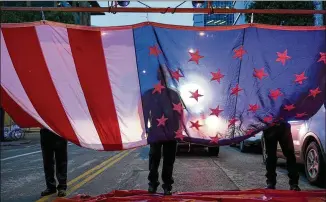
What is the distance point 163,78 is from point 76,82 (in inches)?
42.2

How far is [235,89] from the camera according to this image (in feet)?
16.3

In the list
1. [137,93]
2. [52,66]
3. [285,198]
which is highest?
[52,66]

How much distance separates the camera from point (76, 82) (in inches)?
191

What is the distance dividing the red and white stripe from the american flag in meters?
0.01

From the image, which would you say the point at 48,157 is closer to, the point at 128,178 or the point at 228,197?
the point at 128,178

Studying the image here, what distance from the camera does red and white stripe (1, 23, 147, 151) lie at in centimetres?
475

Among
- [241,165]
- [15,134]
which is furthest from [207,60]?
[15,134]

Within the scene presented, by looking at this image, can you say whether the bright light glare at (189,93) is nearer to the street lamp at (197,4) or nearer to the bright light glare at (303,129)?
the street lamp at (197,4)

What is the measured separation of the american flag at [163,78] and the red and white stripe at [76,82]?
0.01 meters

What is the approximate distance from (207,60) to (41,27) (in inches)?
81.8

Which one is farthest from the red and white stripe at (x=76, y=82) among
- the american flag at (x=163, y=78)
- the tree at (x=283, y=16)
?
the tree at (x=283, y=16)

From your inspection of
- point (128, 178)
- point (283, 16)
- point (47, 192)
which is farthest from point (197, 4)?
point (283, 16)

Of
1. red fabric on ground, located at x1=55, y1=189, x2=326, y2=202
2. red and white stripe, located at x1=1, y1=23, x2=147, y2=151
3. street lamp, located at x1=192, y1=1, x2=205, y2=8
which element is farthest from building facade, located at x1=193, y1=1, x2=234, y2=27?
red fabric on ground, located at x1=55, y1=189, x2=326, y2=202

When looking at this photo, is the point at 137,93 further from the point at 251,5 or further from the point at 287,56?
the point at 251,5
